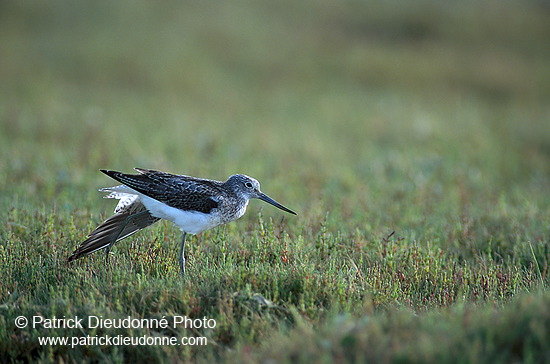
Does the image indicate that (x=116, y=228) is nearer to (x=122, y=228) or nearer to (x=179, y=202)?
(x=122, y=228)

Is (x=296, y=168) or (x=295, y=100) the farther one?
(x=295, y=100)

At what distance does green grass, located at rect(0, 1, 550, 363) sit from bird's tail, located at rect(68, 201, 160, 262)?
0.61 feet

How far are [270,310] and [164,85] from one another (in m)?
16.1

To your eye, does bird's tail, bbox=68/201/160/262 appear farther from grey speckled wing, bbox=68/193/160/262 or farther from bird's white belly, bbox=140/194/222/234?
bird's white belly, bbox=140/194/222/234

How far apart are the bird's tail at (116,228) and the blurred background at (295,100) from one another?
2.09 metres

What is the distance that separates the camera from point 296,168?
12.7 metres

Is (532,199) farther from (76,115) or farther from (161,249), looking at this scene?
(76,115)

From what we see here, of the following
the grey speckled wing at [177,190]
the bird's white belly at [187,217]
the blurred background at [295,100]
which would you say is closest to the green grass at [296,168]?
the blurred background at [295,100]

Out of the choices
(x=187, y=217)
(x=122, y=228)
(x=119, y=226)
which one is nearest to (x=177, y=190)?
(x=187, y=217)

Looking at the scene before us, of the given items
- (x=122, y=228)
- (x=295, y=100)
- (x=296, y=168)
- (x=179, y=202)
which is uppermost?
(x=295, y=100)

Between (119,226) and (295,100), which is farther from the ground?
(295,100)

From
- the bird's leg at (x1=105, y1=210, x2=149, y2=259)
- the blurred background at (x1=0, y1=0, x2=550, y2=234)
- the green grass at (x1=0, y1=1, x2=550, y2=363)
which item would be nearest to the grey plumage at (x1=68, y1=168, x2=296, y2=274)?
the bird's leg at (x1=105, y1=210, x2=149, y2=259)

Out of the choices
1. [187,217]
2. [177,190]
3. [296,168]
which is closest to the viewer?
[187,217]

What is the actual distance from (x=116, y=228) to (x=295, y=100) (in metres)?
14.0
